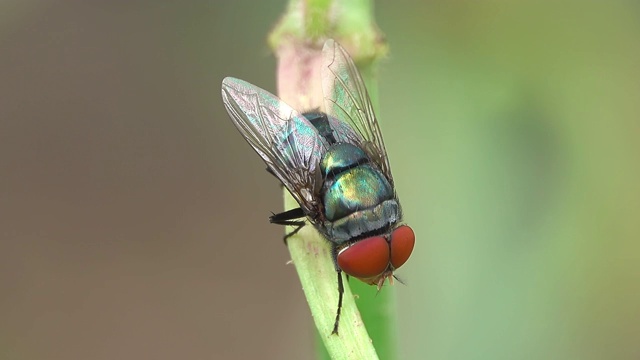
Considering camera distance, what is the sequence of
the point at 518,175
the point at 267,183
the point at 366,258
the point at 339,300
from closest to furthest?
the point at 339,300, the point at 366,258, the point at 518,175, the point at 267,183

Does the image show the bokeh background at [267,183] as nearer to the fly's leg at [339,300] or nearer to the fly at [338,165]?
the fly at [338,165]

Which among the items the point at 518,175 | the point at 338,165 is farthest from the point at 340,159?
the point at 518,175

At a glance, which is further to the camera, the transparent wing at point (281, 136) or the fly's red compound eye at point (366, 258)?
the transparent wing at point (281, 136)

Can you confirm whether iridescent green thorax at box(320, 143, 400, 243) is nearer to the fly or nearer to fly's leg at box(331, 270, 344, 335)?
the fly

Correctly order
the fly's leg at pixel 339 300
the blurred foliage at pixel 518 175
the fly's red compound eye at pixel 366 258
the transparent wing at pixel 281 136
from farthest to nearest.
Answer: the blurred foliage at pixel 518 175 → the transparent wing at pixel 281 136 → the fly's red compound eye at pixel 366 258 → the fly's leg at pixel 339 300

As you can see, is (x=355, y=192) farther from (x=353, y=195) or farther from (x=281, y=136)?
(x=281, y=136)

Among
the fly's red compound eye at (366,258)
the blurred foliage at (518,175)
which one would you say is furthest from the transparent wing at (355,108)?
the blurred foliage at (518,175)

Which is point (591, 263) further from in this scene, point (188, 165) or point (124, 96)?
point (124, 96)
